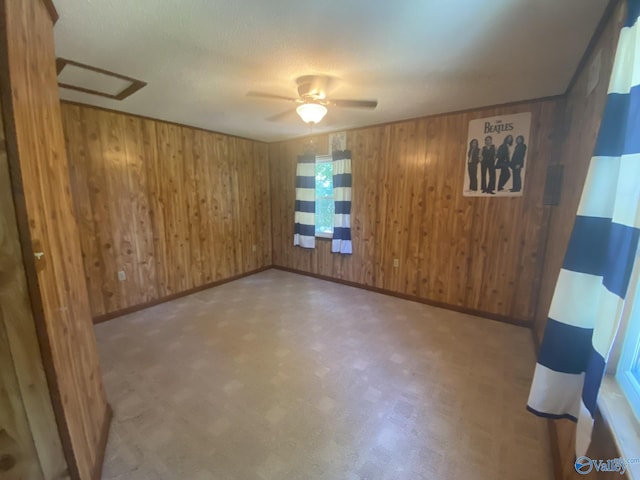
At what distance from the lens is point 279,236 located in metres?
4.91

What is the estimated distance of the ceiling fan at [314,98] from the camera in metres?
2.07

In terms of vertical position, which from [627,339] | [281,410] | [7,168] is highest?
[7,168]

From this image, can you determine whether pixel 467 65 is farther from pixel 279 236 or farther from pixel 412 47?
pixel 279 236

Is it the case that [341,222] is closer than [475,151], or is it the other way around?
[475,151]

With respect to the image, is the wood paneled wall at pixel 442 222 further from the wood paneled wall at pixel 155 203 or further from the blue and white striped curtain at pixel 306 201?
the wood paneled wall at pixel 155 203

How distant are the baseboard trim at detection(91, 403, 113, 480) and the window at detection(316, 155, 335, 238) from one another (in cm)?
319

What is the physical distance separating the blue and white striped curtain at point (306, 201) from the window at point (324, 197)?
10 centimetres

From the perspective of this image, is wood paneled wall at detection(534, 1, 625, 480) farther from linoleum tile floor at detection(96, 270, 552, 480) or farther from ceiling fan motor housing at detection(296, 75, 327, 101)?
ceiling fan motor housing at detection(296, 75, 327, 101)

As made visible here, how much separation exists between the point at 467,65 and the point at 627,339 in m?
1.83

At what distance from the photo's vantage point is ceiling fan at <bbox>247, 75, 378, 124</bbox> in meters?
2.07

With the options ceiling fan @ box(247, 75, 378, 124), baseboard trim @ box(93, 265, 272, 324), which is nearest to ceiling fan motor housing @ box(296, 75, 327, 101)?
ceiling fan @ box(247, 75, 378, 124)

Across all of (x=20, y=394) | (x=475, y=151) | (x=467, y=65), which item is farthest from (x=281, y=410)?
(x=475, y=151)

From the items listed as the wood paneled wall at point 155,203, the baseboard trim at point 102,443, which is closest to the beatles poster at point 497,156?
the wood paneled wall at point 155,203

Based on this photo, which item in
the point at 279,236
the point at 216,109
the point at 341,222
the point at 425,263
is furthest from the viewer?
the point at 279,236
